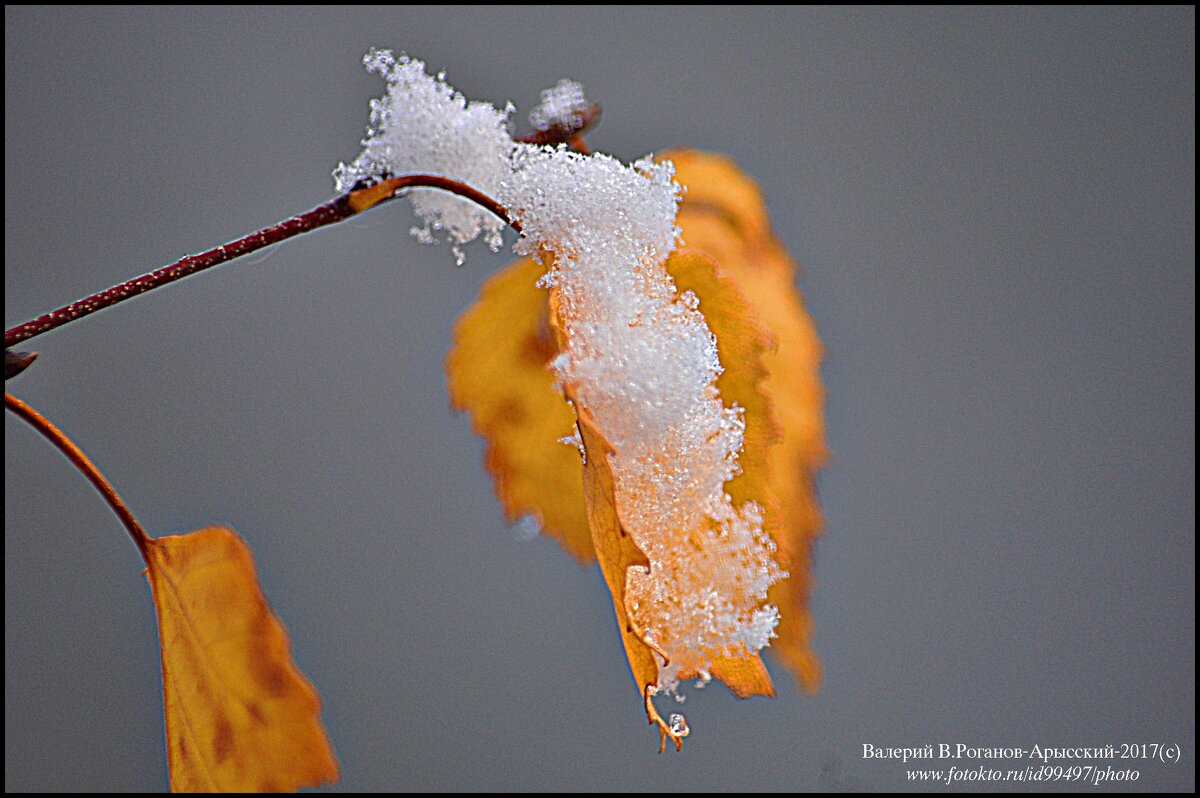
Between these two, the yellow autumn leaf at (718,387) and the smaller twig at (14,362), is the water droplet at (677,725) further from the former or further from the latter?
the smaller twig at (14,362)

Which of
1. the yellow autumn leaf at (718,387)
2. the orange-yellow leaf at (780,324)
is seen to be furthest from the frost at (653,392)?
the orange-yellow leaf at (780,324)

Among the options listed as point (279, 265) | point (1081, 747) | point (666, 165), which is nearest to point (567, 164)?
point (666, 165)

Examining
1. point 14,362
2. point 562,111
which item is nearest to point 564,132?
point 562,111

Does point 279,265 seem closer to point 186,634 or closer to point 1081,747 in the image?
point 186,634

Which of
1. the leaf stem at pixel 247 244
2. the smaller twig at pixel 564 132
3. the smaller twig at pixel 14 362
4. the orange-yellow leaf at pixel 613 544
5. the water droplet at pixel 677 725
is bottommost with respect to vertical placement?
the water droplet at pixel 677 725

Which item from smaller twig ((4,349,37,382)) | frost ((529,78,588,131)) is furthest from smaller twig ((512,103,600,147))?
smaller twig ((4,349,37,382))

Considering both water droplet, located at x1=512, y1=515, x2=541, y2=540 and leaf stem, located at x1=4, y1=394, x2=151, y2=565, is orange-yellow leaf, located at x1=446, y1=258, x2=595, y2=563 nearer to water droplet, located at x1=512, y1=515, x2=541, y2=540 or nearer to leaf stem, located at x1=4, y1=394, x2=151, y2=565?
water droplet, located at x1=512, y1=515, x2=541, y2=540

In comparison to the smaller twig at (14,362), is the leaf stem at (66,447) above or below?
below

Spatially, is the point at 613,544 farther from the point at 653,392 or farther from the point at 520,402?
the point at 520,402
